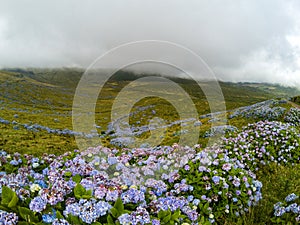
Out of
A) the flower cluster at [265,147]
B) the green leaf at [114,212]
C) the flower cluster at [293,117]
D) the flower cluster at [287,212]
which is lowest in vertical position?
the flower cluster at [287,212]

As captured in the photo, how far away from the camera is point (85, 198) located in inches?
149

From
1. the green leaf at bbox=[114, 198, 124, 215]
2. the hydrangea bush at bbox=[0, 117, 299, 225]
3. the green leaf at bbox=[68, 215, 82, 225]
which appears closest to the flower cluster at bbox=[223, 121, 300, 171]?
the hydrangea bush at bbox=[0, 117, 299, 225]

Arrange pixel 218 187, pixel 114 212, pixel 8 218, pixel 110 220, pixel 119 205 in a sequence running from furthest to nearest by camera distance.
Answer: pixel 218 187, pixel 119 205, pixel 114 212, pixel 110 220, pixel 8 218

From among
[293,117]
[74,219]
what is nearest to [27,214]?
[74,219]

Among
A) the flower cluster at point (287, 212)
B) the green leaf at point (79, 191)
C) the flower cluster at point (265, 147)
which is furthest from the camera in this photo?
the flower cluster at point (265, 147)

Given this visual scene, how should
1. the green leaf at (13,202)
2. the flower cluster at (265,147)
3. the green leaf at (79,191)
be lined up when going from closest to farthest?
the green leaf at (13,202) < the green leaf at (79,191) < the flower cluster at (265,147)

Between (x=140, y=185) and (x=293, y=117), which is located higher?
(x=293, y=117)

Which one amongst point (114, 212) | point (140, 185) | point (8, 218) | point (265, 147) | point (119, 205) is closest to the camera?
point (8, 218)

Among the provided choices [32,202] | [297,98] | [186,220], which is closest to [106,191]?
[32,202]

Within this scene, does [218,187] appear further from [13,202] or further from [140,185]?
[13,202]

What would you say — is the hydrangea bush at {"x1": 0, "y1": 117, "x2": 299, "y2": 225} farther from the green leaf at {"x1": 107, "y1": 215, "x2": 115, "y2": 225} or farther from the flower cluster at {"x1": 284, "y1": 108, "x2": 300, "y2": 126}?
the flower cluster at {"x1": 284, "y1": 108, "x2": 300, "y2": 126}

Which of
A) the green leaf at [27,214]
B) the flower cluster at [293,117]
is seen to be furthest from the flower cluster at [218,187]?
the flower cluster at [293,117]

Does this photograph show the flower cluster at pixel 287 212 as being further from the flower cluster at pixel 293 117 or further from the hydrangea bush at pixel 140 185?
the flower cluster at pixel 293 117

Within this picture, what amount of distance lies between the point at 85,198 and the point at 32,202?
70 cm
